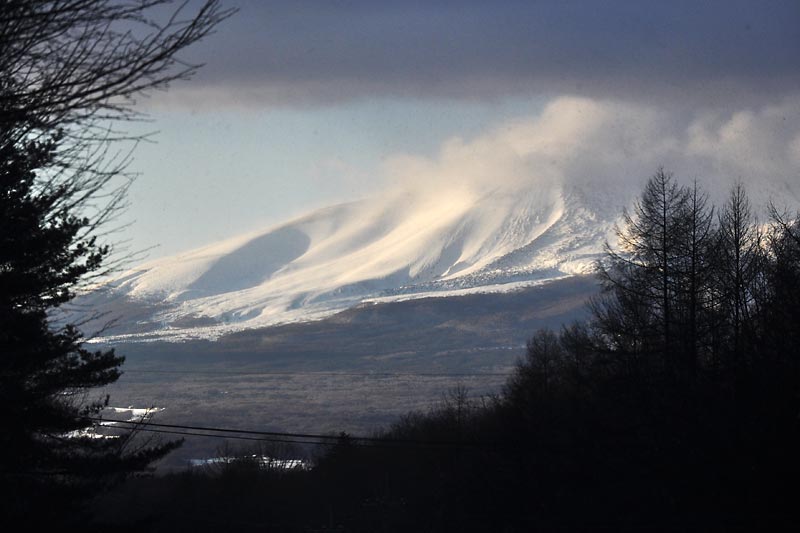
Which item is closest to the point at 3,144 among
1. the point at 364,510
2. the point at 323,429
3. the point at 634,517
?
the point at 634,517

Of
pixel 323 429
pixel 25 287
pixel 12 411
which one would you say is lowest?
pixel 323 429

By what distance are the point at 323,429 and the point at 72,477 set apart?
108551 millimetres

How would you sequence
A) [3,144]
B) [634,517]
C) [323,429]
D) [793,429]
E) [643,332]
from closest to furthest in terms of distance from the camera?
[3,144], [793,429], [634,517], [643,332], [323,429]

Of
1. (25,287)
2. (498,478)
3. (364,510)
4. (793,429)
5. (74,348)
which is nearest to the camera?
(25,287)

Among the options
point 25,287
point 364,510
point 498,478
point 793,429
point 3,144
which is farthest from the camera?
point 364,510

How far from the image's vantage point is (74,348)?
698 inches

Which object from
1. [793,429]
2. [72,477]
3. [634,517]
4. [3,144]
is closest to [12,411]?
[3,144]

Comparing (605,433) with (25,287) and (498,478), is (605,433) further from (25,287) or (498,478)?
(25,287)

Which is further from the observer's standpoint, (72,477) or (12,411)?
(72,477)

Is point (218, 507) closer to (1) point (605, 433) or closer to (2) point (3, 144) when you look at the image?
(1) point (605, 433)

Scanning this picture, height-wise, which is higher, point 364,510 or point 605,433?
point 605,433

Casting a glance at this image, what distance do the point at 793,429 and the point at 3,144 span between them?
2032cm

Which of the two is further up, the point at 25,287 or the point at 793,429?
the point at 25,287

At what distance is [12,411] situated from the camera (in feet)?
40.2
